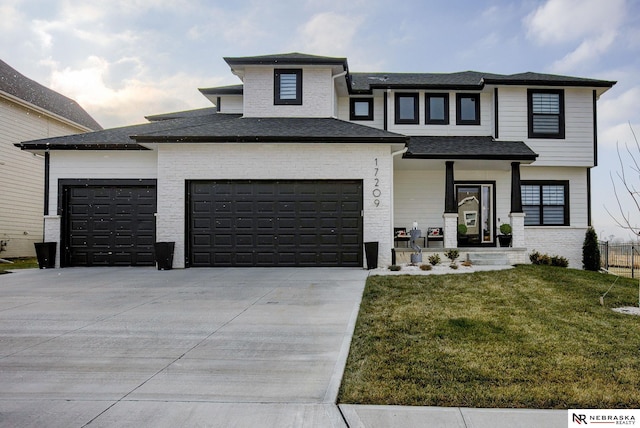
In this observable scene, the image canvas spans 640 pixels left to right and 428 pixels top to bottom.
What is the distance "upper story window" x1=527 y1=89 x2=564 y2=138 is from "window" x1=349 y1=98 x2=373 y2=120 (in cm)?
606

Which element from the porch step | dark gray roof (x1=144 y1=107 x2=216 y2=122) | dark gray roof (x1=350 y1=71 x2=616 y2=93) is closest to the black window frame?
dark gray roof (x1=350 y1=71 x2=616 y2=93)

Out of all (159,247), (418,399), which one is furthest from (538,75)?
(418,399)

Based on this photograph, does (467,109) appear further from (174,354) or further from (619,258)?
(174,354)

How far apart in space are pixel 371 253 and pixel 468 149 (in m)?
5.61

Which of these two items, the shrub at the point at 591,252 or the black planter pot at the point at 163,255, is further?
the shrub at the point at 591,252

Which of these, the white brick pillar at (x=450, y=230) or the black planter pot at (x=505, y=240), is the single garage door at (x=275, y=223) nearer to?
the white brick pillar at (x=450, y=230)

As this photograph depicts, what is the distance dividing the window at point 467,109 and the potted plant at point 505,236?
462 centimetres

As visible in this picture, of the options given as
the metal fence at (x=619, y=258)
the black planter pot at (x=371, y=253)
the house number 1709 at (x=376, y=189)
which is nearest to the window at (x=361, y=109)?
Answer: the house number 1709 at (x=376, y=189)

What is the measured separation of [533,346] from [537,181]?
13276mm

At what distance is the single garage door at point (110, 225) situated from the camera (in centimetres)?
1395

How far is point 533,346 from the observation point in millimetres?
5430

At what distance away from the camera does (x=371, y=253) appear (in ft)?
41.7

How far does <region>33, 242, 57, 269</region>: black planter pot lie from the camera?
13.6 m

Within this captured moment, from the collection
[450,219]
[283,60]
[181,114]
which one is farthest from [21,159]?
[450,219]
